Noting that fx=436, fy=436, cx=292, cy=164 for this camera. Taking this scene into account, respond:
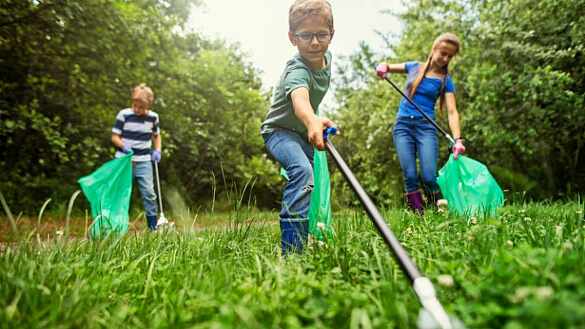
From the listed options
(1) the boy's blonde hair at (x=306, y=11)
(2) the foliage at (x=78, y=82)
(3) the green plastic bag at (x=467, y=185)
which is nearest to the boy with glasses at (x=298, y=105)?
(1) the boy's blonde hair at (x=306, y=11)

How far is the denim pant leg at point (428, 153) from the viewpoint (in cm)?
404

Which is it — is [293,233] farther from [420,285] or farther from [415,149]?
[415,149]

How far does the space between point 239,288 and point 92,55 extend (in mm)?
7063

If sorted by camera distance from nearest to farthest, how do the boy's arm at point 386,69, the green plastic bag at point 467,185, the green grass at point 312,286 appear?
the green grass at point 312,286
the green plastic bag at point 467,185
the boy's arm at point 386,69

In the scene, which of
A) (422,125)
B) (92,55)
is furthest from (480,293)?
(92,55)

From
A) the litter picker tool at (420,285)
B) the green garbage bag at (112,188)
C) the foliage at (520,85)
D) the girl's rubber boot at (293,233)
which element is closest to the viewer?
the litter picker tool at (420,285)

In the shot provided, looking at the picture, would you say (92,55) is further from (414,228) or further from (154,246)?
(414,228)

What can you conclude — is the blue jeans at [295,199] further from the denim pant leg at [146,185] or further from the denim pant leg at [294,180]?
the denim pant leg at [146,185]

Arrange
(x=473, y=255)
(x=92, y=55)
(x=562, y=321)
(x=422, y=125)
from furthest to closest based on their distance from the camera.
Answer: (x=92, y=55)
(x=422, y=125)
(x=473, y=255)
(x=562, y=321)

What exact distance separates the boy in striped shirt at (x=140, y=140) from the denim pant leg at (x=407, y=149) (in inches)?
113

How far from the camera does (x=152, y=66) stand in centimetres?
872

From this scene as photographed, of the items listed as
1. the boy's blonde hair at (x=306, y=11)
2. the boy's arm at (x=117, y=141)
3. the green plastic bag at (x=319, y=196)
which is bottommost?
the green plastic bag at (x=319, y=196)

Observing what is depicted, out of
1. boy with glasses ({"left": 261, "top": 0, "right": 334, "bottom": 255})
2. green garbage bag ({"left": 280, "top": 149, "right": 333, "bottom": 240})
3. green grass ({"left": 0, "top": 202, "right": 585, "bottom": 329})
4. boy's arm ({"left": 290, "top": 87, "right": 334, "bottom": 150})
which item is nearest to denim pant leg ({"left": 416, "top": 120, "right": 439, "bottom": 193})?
green garbage bag ({"left": 280, "top": 149, "right": 333, "bottom": 240})

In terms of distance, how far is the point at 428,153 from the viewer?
13.3 ft
